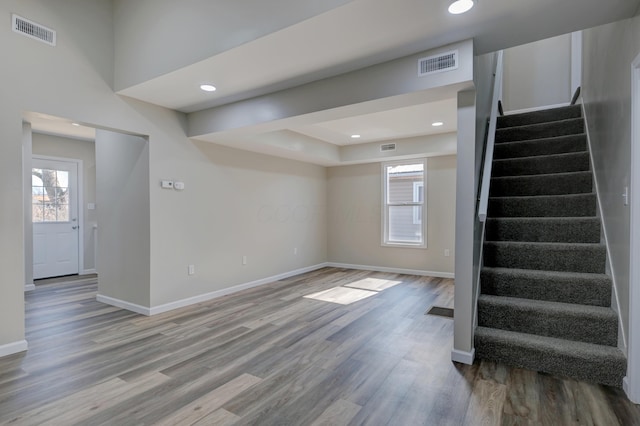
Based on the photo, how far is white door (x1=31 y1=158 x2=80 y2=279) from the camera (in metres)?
5.74

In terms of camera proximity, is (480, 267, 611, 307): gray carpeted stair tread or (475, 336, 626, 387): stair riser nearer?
(475, 336, 626, 387): stair riser

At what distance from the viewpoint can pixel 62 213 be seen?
609cm

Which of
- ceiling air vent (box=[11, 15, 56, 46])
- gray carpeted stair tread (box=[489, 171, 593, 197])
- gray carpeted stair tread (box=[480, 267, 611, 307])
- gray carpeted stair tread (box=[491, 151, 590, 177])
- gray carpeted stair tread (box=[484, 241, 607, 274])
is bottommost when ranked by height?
gray carpeted stair tread (box=[480, 267, 611, 307])

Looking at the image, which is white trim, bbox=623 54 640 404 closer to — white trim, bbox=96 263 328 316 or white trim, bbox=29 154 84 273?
white trim, bbox=96 263 328 316

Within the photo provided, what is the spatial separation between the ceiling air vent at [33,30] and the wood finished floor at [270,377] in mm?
2818

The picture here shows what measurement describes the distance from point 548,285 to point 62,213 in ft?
24.9

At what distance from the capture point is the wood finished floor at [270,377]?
1945 mm

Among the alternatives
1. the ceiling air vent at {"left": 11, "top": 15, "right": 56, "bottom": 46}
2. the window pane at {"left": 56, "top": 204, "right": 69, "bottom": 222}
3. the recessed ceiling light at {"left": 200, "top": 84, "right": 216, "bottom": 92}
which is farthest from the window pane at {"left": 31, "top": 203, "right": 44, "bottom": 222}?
the recessed ceiling light at {"left": 200, "top": 84, "right": 216, "bottom": 92}

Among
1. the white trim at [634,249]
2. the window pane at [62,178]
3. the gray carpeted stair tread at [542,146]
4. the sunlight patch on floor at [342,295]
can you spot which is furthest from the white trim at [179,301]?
the white trim at [634,249]

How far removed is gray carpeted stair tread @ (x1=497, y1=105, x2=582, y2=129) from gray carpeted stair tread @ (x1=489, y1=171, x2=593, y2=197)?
123cm

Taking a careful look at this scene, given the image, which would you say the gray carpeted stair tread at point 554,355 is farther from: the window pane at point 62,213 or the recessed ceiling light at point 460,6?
the window pane at point 62,213

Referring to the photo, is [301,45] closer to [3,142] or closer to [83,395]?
[3,142]

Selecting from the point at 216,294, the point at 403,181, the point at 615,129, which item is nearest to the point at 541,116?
the point at 615,129

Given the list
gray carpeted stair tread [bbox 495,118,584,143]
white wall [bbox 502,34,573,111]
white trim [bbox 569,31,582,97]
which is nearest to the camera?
gray carpeted stair tread [bbox 495,118,584,143]
